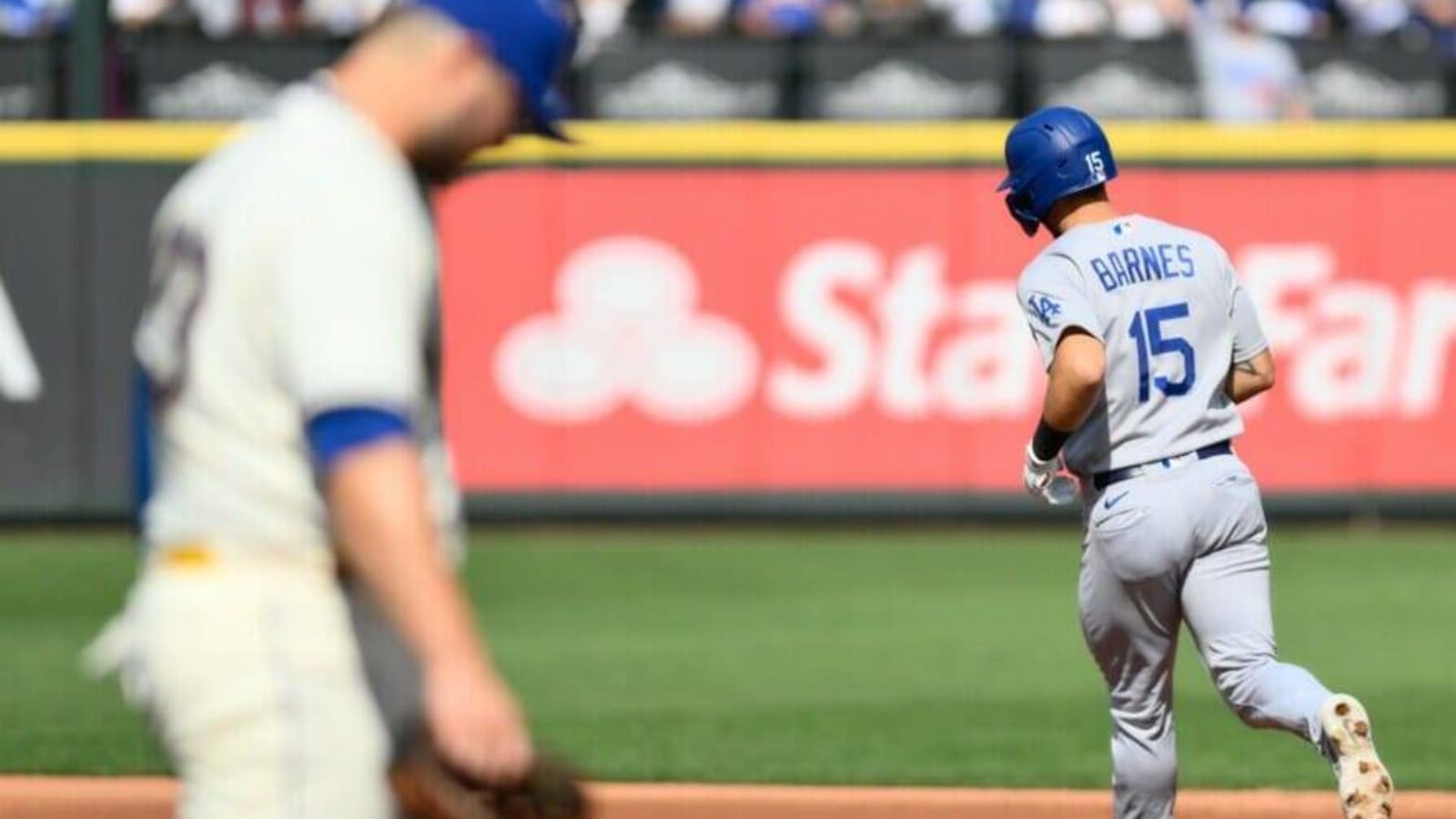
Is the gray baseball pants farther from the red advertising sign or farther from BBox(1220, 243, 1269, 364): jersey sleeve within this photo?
the red advertising sign

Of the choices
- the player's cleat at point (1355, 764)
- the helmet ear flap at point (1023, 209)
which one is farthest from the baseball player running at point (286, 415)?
the helmet ear flap at point (1023, 209)

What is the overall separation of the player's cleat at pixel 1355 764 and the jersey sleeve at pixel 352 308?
342cm

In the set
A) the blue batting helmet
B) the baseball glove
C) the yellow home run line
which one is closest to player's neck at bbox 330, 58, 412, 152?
the baseball glove

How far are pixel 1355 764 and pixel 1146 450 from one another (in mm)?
840

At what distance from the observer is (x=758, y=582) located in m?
13.7

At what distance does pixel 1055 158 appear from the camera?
22.6 feet

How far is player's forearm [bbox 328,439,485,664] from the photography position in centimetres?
340

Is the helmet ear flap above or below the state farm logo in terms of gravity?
above

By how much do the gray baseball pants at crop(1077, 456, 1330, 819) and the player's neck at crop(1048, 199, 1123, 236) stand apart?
23.5 inches

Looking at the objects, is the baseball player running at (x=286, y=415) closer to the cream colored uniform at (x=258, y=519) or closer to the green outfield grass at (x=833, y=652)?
the cream colored uniform at (x=258, y=519)

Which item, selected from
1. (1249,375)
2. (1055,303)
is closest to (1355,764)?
(1249,375)

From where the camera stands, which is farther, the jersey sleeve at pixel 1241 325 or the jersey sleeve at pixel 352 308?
the jersey sleeve at pixel 1241 325

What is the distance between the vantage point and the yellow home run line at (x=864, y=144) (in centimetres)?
1546

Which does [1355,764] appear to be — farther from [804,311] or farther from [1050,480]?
[804,311]
